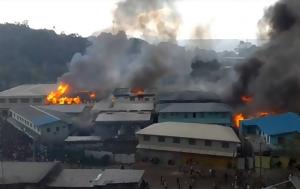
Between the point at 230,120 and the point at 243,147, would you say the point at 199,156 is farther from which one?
the point at 230,120

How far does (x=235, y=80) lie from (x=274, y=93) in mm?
5724

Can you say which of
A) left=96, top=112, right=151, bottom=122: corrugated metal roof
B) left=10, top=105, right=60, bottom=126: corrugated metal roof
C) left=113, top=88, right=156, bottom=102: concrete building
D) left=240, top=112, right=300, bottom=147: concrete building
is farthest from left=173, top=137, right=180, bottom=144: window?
left=113, top=88, right=156, bottom=102: concrete building

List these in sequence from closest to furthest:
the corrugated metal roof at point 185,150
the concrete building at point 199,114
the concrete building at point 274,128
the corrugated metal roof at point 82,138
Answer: the corrugated metal roof at point 185,150
the concrete building at point 274,128
the corrugated metal roof at point 82,138
the concrete building at point 199,114

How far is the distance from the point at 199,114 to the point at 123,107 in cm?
607

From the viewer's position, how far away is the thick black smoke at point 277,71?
102 feet

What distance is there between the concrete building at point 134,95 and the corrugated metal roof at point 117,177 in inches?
686

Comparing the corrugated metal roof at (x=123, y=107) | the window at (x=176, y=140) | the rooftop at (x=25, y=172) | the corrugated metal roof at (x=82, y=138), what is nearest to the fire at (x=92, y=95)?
the corrugated metal roof at (x=123, y=107)

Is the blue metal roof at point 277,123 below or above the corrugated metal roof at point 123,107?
below

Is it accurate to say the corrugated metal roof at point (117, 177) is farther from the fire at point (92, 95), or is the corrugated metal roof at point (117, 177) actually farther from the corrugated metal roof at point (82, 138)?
the fire at point (92, 95)

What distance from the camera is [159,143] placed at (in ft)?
84.7

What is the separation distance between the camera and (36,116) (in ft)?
100

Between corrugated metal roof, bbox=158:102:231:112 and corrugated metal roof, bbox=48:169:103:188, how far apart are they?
12.3m

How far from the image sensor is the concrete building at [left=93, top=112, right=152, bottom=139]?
28.3 m

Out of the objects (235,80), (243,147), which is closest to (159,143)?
(243,147)
